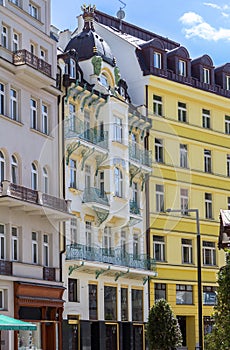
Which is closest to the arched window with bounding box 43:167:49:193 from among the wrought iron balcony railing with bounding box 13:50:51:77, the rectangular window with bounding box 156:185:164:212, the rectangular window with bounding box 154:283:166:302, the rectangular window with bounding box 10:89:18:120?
the rectangular window with bounding box 10:89:18:120

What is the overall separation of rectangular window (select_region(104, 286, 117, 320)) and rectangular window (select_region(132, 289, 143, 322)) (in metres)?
2.02

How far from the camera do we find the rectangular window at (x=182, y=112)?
56.1m

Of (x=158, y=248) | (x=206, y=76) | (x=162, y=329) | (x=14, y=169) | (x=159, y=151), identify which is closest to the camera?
(x=14, y=169)

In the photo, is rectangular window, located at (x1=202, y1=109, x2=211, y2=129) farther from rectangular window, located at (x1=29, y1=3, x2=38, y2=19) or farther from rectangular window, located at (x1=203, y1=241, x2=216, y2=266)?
rectangular window, located at (x1=29, y1=3, x2=38, y2=19)

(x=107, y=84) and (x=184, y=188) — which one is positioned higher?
(x=107, y=84)

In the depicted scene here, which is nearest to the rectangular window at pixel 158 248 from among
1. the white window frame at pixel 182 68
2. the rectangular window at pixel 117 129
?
the rectangular window at pixel 117 129

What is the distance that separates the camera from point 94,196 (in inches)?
1842

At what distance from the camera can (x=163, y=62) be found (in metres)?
55.8

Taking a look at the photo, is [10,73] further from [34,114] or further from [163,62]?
[163,62]

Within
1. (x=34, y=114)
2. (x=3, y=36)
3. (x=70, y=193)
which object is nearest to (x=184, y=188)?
(x=70, y=193)

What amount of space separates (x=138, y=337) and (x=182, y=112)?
14812mm

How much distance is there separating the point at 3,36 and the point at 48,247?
34.3 feet

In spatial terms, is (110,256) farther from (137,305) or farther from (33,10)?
(33,10)

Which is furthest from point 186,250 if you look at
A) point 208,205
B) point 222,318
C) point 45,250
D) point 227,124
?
point 222,318
